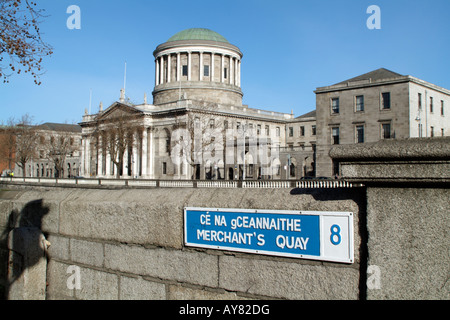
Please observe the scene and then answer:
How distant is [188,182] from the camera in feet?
125

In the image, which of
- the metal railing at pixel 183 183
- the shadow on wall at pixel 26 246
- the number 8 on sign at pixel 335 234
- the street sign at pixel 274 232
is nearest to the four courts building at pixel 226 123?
the metal railing at pixel 183 183

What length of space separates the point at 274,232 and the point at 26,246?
9.86 feet

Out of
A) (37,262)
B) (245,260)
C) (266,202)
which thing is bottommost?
(37,262)

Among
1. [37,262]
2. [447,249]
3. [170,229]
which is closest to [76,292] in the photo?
[37,262]

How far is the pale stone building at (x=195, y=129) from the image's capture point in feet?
195

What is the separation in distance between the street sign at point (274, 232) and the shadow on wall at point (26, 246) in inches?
82.8

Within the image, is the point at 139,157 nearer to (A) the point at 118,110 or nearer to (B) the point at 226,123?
(A) the point at 118,110

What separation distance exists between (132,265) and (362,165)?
2515 mm

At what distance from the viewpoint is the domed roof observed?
86562mm

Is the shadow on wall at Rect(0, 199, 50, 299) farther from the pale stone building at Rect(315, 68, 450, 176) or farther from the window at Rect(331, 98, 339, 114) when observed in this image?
the window at Rect(331, 98, 339, 114)

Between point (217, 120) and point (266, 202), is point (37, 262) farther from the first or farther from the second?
point (217, 120)

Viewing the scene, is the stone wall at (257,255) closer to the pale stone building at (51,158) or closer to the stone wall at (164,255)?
the stone wall at (164,255)

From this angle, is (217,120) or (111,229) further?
(217,120)

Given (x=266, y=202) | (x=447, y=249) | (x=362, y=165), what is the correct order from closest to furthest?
1. (x=447, y=249)
2. (x=362, y=165)
3. (x=266, y=202)
